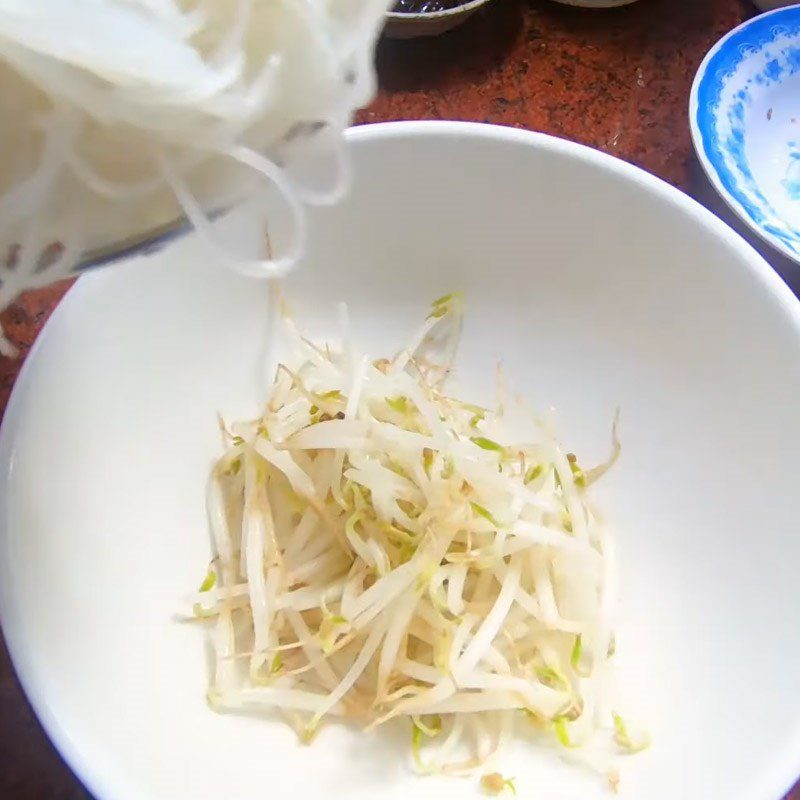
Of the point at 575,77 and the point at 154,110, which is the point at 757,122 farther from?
the point at 154,110

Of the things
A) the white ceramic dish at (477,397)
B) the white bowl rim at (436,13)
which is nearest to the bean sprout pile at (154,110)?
the white ceramic dish at (477,397)

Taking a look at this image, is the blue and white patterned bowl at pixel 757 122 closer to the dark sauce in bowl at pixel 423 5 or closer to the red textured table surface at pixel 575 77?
the red textured table surface at pixel 575 77

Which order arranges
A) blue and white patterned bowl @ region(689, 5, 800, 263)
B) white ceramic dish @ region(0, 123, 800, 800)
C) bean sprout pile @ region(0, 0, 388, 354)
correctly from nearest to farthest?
bean sprout pile @ region(0, 0, 388, 354) < white ceramic dish @ region(0, 123, 800, 800) < blue and white patterned bowl @ region(689, 5, 800, 263)

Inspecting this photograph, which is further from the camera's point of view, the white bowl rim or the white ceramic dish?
the white bowl rim

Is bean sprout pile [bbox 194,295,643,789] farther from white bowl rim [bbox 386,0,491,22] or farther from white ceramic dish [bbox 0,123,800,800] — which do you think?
white bowl rim [bbox 386,0,491,22]

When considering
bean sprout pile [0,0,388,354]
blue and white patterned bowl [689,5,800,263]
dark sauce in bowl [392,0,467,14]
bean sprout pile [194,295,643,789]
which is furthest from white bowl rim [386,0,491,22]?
bean sprout pile [0,0,388,354]

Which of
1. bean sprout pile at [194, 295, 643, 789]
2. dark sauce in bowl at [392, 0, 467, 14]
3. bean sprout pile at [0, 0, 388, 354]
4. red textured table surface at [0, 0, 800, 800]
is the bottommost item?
bean sprout pile at [194, 295, 643, 789]

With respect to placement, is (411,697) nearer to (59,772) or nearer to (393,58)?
(59,772)
